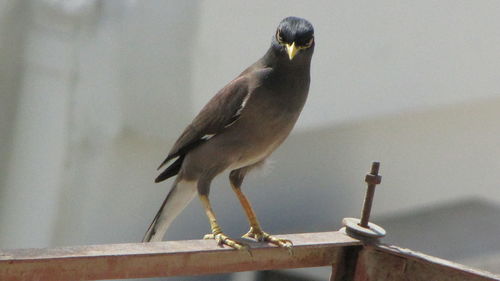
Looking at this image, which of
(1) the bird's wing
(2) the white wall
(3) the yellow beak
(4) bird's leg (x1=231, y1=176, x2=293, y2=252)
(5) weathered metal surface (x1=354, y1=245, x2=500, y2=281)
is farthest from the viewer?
(2) the white wall

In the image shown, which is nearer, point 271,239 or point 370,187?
point 370,187

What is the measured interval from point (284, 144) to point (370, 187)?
2228 mm

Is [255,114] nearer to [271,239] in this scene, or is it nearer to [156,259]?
[271,239]

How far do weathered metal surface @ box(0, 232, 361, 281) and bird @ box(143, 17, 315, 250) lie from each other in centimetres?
66

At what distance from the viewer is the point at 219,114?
3416 millimetres

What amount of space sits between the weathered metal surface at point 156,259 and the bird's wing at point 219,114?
0.74 m

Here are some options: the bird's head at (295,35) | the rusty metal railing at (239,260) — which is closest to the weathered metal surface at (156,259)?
the rusty metal railing at (239,260)

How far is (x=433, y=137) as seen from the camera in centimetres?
532

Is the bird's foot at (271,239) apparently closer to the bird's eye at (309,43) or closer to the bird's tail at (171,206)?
the bird's tail at (171,206)

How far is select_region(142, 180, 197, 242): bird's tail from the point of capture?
141 inches

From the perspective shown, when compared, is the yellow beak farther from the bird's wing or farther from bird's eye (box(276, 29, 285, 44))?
the bird's wing

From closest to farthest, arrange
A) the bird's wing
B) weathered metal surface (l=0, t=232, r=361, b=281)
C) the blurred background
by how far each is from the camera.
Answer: weathered metal surface (l=0, t=232, r=361, b=281) → the bird's wing → the blurred background

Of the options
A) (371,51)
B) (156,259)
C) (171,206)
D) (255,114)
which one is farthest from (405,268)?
(371,51)

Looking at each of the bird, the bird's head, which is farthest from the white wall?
the bird's head
